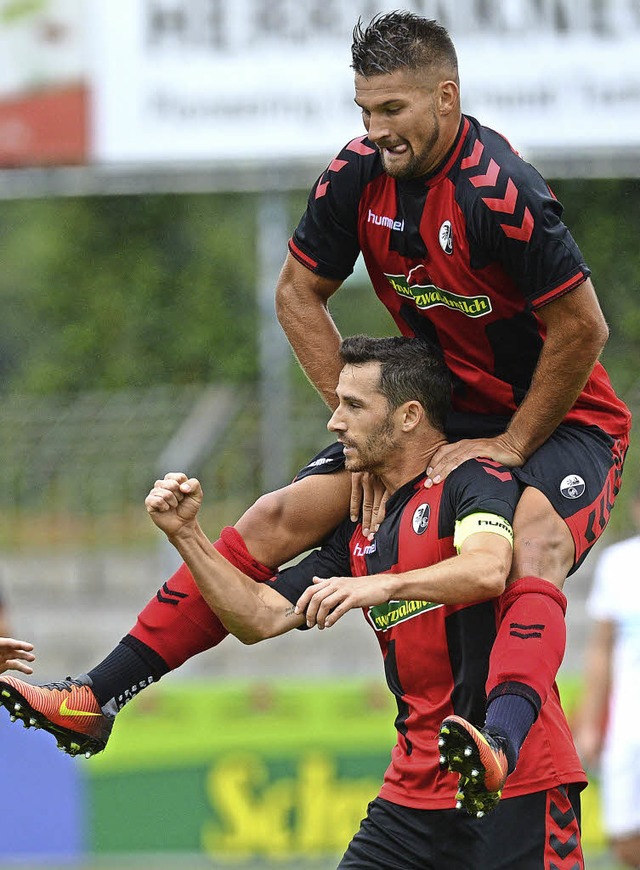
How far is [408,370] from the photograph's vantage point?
4.82 metres

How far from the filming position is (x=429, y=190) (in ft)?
15.2

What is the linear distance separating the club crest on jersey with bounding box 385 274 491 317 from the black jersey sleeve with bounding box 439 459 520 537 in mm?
441

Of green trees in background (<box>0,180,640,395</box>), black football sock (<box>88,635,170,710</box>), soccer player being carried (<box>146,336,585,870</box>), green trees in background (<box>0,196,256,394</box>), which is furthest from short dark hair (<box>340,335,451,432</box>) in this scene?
green trees in background (<box>0,196,256,394</box>)

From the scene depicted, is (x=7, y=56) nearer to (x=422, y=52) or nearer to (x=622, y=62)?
(x=622, y=62)

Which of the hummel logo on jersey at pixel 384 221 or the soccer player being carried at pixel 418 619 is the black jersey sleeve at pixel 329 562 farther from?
the hummel logo on jersey at pixel 384 221

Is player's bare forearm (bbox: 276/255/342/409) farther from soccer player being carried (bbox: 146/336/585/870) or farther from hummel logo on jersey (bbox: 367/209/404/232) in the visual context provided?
hummel logo on jersey (bbox: 367/209/404/232)

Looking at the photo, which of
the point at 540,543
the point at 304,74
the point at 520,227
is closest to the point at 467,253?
the point at 520,227

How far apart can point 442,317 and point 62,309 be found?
50.3 feet

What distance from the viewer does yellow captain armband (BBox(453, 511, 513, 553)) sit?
4453 millimetres

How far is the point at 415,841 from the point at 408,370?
1.40 m

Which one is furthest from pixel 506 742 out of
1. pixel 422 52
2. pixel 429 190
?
pixel 422 52

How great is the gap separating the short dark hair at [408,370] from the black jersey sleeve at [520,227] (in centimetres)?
42

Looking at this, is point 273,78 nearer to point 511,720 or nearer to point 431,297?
point 431,297

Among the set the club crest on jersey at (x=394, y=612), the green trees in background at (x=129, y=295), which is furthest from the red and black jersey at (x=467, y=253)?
the green trees in background at (x=129, y=295)
